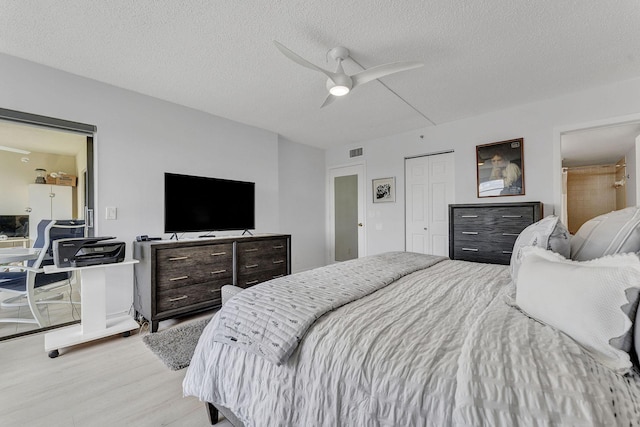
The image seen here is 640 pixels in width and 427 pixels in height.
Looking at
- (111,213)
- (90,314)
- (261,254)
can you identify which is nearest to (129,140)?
(111,213)

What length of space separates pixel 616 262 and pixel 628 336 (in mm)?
212

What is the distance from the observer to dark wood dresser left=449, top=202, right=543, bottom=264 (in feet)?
9.99

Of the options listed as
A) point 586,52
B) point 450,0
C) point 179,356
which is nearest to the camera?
point 450,0

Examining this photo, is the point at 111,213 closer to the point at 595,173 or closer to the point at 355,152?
the point at 355,152

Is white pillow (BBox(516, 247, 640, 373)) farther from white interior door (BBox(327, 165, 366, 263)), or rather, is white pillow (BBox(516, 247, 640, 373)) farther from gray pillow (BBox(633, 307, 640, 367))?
white interior door (BBox(327, 165, 366, 263))

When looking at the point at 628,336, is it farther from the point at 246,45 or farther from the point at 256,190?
the point at 256,190

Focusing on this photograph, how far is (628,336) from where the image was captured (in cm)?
76

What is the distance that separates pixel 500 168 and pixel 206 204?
3.81m

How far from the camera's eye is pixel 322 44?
7.21 feet

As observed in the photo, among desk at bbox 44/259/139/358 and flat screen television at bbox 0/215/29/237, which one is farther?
flat screen television at bbox 0/215/29/237

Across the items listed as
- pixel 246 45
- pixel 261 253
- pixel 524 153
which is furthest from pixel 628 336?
pixel 524 153

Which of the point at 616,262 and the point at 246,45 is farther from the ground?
the point at 246,45

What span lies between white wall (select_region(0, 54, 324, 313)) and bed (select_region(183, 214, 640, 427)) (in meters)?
2.24

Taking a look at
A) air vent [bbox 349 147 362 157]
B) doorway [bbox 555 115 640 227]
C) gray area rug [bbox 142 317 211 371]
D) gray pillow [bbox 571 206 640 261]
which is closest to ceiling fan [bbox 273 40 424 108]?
gray pillow [bbox 571 206 640 261]
